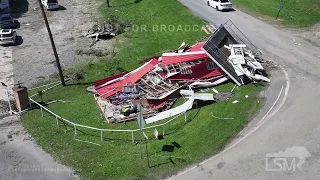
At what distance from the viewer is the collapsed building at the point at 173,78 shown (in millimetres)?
26267

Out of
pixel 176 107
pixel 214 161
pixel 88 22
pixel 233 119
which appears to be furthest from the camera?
pixel 88 22

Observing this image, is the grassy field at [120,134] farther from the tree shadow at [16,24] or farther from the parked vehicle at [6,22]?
the tree shadow at [16,24]

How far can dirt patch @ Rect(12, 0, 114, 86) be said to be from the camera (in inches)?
1357

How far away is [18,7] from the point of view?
165ft

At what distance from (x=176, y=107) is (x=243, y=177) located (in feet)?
26.5

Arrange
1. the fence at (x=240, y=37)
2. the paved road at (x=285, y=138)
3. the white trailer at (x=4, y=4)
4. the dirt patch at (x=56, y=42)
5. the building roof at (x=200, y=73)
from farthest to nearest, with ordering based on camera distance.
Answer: the white trailer at (x=4, y=4) < the dirt patch at (x=56, y=42) < the fence at (x=240, y=37) < the building roof at (x=200, y=73) < the paved road at (x=285, y=138)

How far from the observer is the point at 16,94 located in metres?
27.1

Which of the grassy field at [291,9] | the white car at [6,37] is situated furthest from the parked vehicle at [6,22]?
the grassy field at [291,9]

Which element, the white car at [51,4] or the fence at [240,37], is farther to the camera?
the white car at [51,4]

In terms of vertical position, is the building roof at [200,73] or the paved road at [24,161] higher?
the building roof at [200,73]

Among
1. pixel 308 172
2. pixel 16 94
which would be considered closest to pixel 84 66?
pixel 16 94

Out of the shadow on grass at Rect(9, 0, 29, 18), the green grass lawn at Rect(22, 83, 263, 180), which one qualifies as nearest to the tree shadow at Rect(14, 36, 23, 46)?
the shadow on grass at Rect(9, 0, 29, 18)

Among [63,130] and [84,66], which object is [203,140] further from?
[84,66]

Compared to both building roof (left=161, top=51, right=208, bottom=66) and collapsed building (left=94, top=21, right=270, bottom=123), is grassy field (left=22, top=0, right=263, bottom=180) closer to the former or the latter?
collapsed building (left=94, top=21, right=270, bottom=123)
